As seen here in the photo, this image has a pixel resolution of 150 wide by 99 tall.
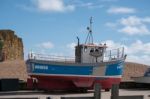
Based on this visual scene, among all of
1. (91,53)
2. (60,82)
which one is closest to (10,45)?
(91,53)

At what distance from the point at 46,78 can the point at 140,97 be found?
46.9 ft

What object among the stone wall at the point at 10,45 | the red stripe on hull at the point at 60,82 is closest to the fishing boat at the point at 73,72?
the red stripe on hull at the point at 60,82

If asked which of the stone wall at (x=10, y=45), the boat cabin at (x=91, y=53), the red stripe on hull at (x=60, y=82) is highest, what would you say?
the stone wall at (x=10, y=45)

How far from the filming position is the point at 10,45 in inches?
3538

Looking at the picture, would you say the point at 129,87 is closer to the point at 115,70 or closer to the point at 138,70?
the point at 115,70

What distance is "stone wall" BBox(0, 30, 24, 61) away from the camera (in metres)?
85.7

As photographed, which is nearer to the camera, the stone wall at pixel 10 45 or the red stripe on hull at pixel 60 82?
the red stripe on hull at pixel 60 82

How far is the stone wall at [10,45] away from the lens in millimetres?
85681

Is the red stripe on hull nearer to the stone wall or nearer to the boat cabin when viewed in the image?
the boat cabin

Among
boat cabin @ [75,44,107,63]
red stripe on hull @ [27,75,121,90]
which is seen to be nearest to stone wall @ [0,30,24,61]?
boat cabin @ [75,44,107,63]

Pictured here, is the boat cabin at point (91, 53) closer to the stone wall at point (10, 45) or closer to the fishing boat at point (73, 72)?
the fishing boat at point (73, 72)

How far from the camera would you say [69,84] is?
28141 mm

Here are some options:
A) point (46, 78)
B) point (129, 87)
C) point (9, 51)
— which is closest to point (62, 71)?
point (46, 78)

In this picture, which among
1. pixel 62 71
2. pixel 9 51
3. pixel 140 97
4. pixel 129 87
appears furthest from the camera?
pixel 9 51
